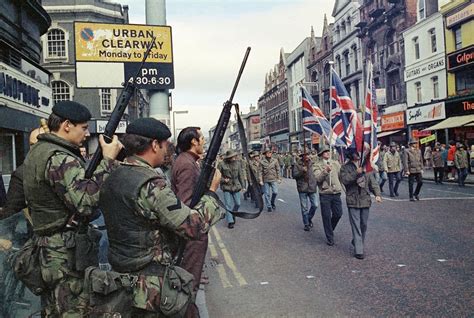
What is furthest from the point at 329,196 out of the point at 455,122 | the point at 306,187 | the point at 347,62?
the point at 347,62

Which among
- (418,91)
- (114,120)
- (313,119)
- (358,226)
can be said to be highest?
(418,91)

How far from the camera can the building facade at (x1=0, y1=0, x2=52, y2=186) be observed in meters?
8.20

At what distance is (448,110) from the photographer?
Answer: 2645 centimetres

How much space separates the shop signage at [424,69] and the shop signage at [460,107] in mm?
2715

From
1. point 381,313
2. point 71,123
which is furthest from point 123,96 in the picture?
point 381,313

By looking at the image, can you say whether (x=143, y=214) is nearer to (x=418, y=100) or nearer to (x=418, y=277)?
(x=418, y=277)

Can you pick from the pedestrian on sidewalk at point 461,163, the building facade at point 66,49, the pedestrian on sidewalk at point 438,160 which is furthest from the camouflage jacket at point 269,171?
the building facade at point 66,49

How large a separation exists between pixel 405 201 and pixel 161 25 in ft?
28.9

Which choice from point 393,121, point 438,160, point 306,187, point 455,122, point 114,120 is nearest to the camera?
point 114,120

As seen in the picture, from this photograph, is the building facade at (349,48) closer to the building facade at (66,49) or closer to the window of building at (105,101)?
the window of building at (105,101)

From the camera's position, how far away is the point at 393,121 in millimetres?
32906

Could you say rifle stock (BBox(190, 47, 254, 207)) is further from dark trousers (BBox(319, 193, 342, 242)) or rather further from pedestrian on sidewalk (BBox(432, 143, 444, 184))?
pedestrian on sidewalk (BBox(432, 143, 444, 184))

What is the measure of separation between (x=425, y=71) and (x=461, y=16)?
453 cm

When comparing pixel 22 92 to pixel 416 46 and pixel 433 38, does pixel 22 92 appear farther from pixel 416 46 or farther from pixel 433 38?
pixel 416 46
